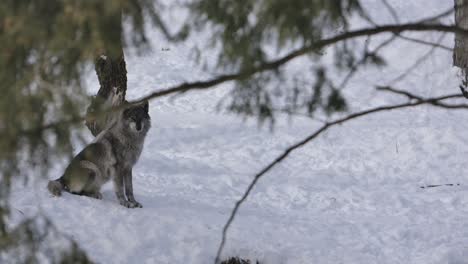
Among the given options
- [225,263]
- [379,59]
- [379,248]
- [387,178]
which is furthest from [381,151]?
[379,59]

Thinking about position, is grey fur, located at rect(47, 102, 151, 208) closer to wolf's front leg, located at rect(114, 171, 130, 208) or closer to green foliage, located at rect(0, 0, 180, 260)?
wolf's front leg, located at rect(114, 171, 130, 208)

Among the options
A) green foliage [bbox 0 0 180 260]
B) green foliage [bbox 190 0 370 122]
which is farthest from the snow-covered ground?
green foliage [bbox 0 0 180 260]

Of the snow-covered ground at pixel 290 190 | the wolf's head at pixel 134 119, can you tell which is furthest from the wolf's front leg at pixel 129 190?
the wolf's head at pixel 134 119

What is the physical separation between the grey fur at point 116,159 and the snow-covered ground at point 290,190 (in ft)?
0.63

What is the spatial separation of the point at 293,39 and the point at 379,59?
0.77 metres

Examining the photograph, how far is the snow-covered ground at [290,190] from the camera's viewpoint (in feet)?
A: 25.8

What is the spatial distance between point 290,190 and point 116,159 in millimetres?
3068

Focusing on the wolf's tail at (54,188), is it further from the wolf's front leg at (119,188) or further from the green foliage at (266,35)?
the green foliage at (266,35)

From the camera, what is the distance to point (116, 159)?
8531mm

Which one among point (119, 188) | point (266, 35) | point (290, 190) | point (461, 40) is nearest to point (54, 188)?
point (119, 188)

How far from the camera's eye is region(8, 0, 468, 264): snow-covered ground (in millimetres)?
7867

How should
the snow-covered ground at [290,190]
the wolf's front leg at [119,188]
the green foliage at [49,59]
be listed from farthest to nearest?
the wolf's front leg at [119,188] < the snow-covered ground at [290,190] < the green foliage at [49,59]

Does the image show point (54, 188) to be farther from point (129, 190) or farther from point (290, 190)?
point (290, 190)

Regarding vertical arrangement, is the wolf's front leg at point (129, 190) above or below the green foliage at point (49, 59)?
below
